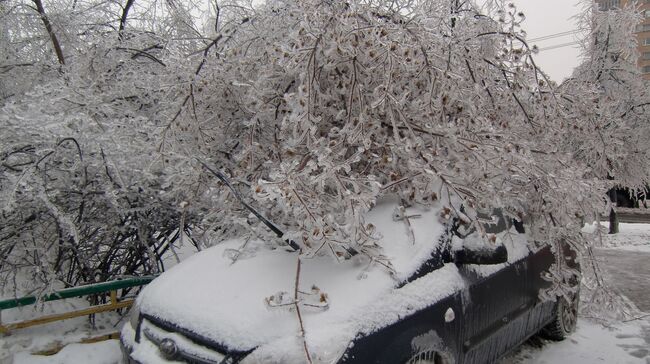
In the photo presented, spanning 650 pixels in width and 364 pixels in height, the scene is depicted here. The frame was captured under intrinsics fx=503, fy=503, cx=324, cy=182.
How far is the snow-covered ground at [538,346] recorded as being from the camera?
155 inches

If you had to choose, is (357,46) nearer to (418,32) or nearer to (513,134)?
(418,32)

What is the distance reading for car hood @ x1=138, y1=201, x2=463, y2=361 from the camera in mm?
2430

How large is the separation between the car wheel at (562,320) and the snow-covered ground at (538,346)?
8 cm

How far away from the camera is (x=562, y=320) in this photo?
15.6ft

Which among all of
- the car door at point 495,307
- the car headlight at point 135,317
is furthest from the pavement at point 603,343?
the car headlight at point 135,317

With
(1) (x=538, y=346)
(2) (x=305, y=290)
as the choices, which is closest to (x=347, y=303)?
(2) (x=305, y=290)

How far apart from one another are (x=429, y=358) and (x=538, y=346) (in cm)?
241

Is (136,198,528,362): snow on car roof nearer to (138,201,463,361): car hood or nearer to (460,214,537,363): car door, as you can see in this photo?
(138,201,463,361): car hood

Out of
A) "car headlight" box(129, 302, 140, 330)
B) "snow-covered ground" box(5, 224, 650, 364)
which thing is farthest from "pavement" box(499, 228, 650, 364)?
"car headlight" box(129, 302, 140, 330)

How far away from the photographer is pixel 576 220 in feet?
13.6

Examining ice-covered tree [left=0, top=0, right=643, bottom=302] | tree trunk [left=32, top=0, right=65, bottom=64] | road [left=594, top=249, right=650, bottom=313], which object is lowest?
road [left=594, top=249, right=650, bottom=313]

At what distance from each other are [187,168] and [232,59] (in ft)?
3.39

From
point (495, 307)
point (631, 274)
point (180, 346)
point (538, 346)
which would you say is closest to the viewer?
point (180, 346)

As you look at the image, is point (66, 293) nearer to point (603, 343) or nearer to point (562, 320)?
point (562, 320)
